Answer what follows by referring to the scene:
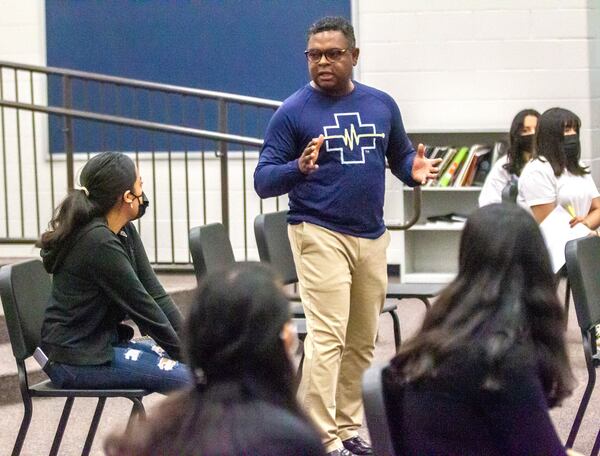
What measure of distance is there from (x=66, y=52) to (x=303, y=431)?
6.65 meters

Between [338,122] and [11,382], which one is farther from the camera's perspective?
[11,382]

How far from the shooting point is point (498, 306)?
7.66 ft

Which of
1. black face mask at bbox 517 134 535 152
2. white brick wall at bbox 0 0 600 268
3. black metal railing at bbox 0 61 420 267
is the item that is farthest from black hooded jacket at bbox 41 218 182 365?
white brick wall at bbox 0 0 600 268

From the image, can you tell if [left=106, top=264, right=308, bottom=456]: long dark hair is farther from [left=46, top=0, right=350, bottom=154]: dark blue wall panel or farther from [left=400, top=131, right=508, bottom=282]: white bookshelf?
[left=46, top=0, right=350, bottom=154]: dark blue wall panel

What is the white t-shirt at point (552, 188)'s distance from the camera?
5.74 meters

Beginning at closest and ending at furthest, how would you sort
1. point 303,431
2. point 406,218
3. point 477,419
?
point 303,431
point 477,419
point 406,218

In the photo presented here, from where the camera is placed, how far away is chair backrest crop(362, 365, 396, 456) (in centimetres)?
238

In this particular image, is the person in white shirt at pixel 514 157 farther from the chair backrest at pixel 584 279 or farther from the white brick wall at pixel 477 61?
the chair backrest at pixel 584 279

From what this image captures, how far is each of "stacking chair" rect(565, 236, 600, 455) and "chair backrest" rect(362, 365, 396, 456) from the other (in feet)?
5.13

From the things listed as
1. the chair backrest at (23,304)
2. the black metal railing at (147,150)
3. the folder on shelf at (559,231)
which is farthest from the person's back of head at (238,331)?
the black metal railing at (147,150)

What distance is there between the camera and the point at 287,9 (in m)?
7.99

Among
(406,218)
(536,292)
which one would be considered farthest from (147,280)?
(406,218)

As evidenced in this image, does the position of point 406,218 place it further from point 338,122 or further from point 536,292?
point 536,292

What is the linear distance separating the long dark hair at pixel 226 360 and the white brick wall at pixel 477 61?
5.99 m
